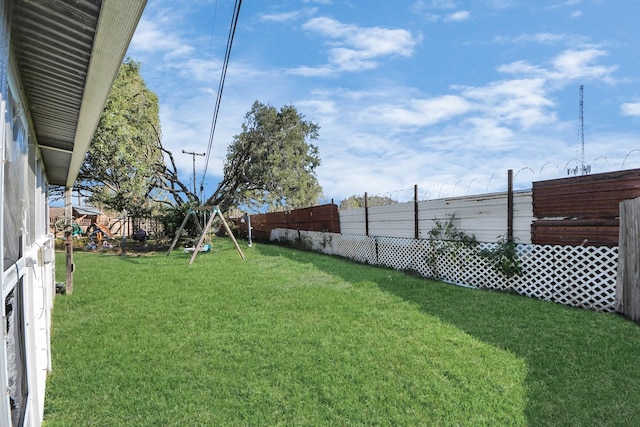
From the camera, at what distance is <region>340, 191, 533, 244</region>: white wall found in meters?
6.13

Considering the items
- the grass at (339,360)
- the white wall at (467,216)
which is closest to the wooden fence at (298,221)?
the white wall at (467,216)

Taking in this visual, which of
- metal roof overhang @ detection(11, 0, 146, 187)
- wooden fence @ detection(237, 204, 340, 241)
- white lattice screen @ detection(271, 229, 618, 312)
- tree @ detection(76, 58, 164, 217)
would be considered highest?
tree @ detection(76, 58, 164, 217)

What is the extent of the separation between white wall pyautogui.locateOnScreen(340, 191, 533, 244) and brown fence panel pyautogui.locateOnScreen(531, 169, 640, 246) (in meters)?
0.21

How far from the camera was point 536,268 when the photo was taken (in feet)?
19.4

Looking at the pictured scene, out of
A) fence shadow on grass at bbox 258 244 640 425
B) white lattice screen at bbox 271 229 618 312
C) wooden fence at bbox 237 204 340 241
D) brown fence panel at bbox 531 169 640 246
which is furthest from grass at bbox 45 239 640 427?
wooden fence at bbox 237 204 340 241

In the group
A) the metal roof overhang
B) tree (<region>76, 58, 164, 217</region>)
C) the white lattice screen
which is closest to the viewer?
the metal roof overhang

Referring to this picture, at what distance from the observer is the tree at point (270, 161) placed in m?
14.6

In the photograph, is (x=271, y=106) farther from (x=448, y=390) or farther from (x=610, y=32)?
(x=448, y=390)

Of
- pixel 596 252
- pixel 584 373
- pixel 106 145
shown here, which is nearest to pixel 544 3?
pixel 596 252

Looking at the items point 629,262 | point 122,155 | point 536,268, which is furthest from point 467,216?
point 122,155

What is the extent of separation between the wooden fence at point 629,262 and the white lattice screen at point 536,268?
0.55 ft

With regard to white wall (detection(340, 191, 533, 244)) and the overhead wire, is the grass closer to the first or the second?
white wall (detection(340, 191, 533, 244))

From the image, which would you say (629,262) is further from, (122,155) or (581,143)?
(122,155)

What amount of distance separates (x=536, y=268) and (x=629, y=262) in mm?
1313
